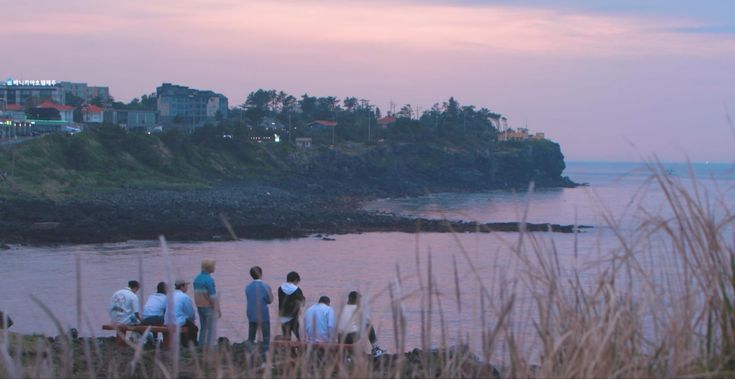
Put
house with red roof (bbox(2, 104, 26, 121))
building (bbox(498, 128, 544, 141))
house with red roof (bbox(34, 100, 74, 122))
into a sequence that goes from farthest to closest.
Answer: building (bbox(498, 128, 544, 141)) < house with red roof (bbox(34, 100, 74, 122)) < house with red roof (bbox(2, 104, 26, 121))

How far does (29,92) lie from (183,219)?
8211cm

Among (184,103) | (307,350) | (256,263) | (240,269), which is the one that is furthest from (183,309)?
(184,103)

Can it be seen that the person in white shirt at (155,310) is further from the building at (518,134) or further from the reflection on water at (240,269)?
the building at (518,134)

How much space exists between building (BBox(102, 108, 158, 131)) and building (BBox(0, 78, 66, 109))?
11.8m

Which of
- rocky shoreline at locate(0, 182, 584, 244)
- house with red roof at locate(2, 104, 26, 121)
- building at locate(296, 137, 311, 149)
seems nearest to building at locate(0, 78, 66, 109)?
house with red roof at locate(2, 104, 26, 121)

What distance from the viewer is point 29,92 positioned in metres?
115

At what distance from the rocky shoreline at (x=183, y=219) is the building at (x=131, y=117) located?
47.5 m

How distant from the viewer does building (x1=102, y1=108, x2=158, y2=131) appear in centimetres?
10169

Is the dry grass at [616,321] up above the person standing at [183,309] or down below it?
above

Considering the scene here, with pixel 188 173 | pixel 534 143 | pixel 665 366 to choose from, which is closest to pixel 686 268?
pixel 665 366

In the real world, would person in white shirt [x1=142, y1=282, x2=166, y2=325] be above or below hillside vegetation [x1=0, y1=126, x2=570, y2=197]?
below

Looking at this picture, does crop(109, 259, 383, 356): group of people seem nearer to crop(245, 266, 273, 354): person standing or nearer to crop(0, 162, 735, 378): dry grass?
crop(245, 266, 273, 354): person standing

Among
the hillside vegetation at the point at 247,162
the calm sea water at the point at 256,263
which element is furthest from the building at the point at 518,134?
the calm sea water at the point at 256,263

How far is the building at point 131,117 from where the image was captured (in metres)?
102
